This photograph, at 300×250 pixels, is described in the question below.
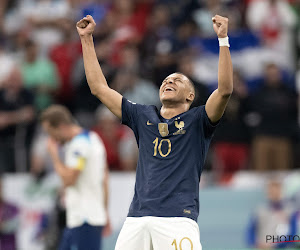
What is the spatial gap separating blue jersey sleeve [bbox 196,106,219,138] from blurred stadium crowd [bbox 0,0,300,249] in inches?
226

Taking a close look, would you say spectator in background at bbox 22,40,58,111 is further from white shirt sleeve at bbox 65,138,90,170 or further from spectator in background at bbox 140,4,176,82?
white shirt sleeve at bbox 65,138,90,170

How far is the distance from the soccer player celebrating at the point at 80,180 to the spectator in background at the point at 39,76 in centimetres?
490

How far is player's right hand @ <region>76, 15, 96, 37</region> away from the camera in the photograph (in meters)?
5.88

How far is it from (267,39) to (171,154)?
855cm

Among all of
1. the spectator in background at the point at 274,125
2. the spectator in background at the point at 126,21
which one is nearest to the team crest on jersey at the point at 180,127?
the spectator in background at the point at 274,125

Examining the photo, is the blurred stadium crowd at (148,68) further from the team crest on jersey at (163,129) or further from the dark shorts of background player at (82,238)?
the team crest on jersey at (163,129)

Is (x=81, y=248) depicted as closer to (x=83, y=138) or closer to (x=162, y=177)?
(x=83, y=138)

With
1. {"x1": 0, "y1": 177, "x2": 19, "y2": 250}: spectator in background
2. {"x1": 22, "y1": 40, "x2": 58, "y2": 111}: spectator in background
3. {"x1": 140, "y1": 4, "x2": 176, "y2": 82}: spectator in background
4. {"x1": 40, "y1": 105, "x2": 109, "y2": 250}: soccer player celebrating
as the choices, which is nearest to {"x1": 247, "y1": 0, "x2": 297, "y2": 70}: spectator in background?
{"x1": 140, "y1": 4, "x2": 176, "y2": 82}: spectator in background

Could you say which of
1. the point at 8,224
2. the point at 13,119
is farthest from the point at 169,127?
the point at 13,119

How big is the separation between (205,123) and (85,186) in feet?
8.26

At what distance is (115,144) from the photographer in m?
11.8

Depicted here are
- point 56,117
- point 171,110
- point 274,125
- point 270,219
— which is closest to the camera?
point 171,110

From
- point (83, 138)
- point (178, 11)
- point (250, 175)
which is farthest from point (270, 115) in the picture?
point (83, 138)

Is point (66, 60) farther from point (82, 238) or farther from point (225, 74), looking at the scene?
point (225, 74)
